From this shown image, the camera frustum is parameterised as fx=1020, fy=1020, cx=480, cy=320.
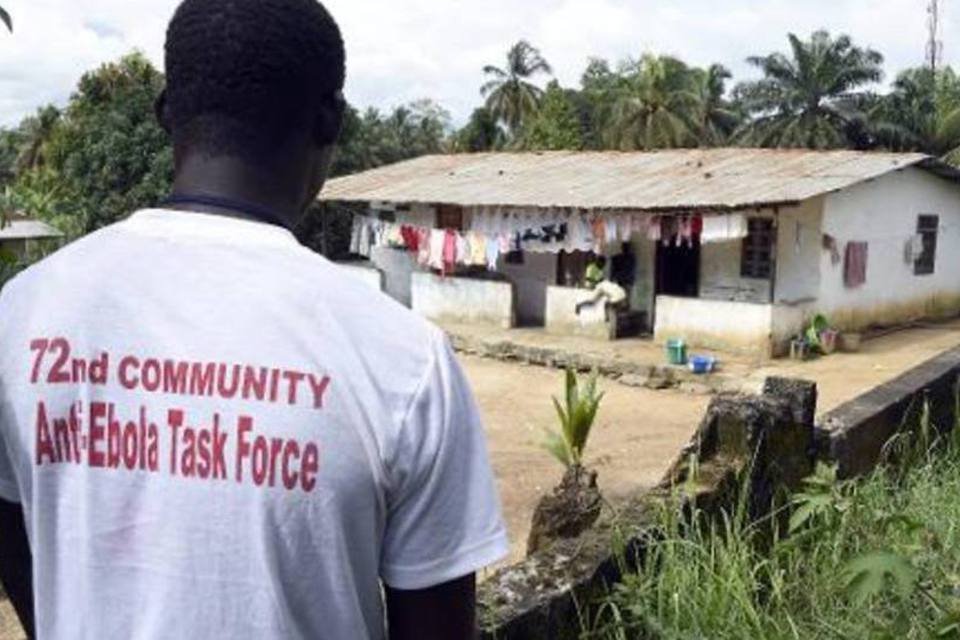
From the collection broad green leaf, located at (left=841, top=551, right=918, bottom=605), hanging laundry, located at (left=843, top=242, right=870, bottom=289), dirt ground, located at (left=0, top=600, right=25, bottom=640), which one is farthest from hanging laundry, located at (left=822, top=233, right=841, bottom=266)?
broad green leaf, located at (left=841, top=551, right=918, bottom=605)

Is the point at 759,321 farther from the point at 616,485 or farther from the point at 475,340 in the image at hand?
the point at 616,485

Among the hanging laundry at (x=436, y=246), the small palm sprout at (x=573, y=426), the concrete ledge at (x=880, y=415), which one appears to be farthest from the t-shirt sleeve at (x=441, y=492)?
the hanging laundry at (x=436, y=246)

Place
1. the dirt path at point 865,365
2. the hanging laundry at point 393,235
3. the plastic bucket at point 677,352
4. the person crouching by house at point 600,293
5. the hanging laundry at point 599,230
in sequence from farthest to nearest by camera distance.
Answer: the hanging laundry at point 393,235, the person crouching by house at point 600,293, the hanging laundry at point 599,230, the plastic bucket at point 677,352, the dirt path at point 865,365

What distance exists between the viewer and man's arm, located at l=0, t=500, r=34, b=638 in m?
1.23

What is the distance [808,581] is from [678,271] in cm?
1302

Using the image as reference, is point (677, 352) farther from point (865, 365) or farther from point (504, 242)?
point (504, 242)

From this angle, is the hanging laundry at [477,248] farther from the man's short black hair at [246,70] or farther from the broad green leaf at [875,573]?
the man's short black hair at [246,70]

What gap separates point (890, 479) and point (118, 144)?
19622 millimetres

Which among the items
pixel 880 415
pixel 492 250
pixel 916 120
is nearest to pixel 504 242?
pixel 492 250

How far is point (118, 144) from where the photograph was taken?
2125 centimetres

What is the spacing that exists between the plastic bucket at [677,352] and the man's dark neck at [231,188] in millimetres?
12220

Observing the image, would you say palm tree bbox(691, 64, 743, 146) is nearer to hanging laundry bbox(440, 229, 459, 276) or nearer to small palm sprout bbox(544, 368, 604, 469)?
hanging laundry bbox(440, 229, 459, 276)

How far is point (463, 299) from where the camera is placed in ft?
56.1

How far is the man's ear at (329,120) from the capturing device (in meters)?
1.19
